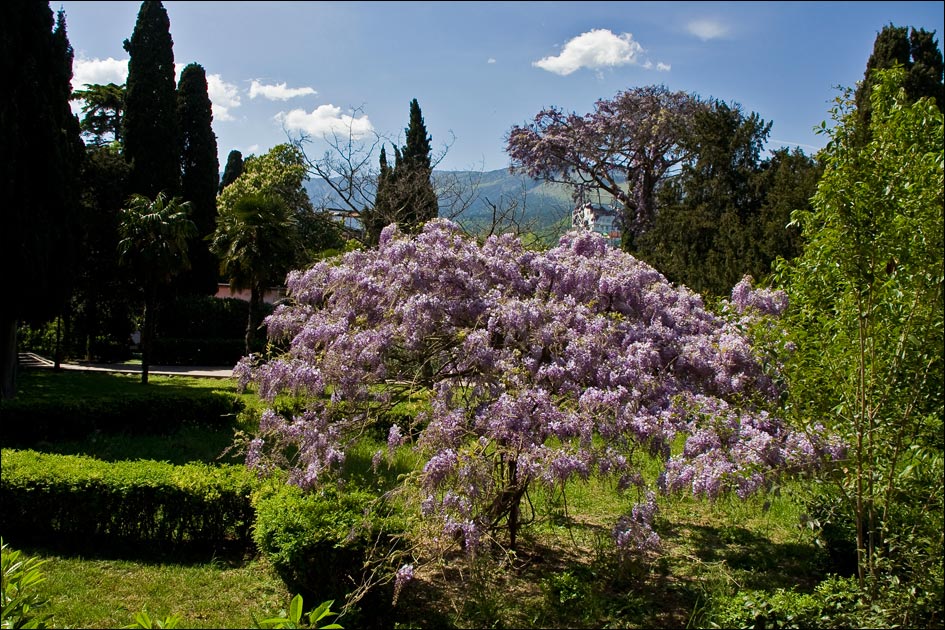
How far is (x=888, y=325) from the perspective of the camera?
402cm

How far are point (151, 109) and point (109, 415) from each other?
15.9 metres

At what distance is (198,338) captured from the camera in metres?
26.8

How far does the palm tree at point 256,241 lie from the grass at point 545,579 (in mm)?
14191

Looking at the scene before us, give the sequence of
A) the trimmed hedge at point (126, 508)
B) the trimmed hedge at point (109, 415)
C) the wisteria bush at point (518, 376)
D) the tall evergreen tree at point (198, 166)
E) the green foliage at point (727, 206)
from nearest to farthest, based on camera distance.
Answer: the wisteria bush at point (518, 376), the trimmed hedge at point (126, 508), the trimmed hedge at point (109, 415), the green foliage at point (727, 206), the tall evergreen tree at point (198, 166)

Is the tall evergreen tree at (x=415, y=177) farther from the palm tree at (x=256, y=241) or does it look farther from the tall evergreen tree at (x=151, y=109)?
the tall evergreen tree at (x=151, y=109)

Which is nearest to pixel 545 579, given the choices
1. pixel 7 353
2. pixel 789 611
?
pixel 789 611

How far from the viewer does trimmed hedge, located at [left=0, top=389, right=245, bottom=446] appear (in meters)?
10.4

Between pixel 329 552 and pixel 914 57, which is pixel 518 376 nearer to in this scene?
pixel 329 552

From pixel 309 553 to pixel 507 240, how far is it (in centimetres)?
331

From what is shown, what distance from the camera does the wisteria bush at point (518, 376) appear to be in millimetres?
4699

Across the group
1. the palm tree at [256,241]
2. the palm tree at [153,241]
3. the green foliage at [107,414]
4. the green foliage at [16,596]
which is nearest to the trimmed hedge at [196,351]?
the palm tree at [256,241]

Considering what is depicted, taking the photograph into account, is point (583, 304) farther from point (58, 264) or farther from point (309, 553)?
point (58, 264)

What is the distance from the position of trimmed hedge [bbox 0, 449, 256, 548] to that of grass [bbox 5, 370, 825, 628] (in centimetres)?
31

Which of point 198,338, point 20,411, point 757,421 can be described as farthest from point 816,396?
point 198,338
